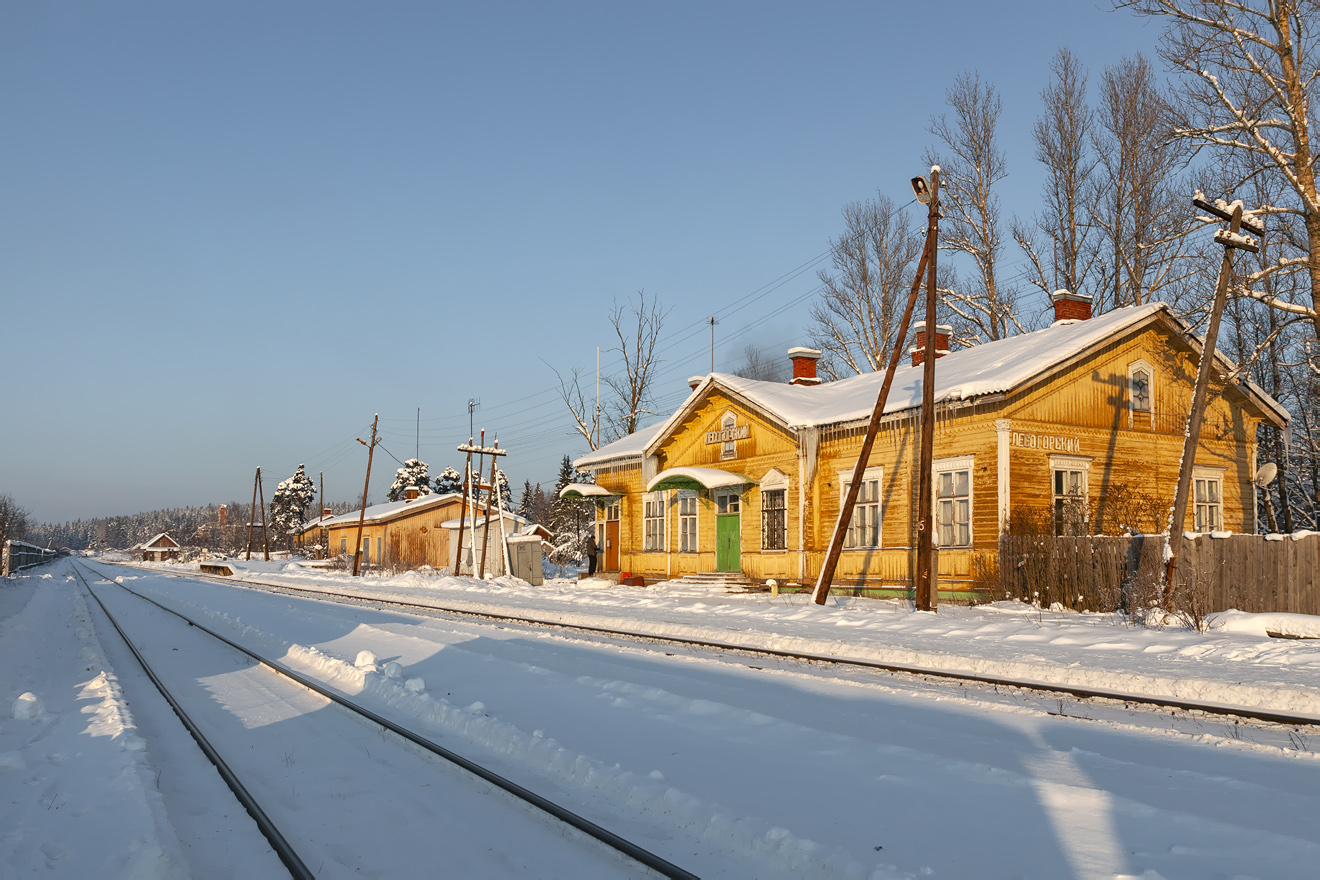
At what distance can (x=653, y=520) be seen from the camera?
32.0 m

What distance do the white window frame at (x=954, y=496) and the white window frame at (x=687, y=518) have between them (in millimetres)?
9240

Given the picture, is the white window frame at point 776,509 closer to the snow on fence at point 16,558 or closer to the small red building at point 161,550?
the snow on fence at point 16,558

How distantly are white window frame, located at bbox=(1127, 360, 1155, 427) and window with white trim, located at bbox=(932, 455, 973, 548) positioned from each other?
15.9ft

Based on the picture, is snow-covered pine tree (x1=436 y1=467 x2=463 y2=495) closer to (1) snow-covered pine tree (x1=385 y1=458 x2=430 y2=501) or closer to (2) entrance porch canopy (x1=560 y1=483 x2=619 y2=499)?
(1) snow-covered pine tree (x1=385 y1=458 x2=430 y2=501)

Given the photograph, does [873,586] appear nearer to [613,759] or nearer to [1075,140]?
[613,759]

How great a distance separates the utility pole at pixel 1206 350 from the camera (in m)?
15.8

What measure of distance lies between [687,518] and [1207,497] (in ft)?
48.0

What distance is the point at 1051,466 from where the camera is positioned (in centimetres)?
2094

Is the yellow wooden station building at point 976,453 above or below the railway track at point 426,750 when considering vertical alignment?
above

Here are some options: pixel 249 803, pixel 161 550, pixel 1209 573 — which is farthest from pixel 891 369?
pixel 161 550

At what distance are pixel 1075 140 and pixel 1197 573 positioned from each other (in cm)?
2722

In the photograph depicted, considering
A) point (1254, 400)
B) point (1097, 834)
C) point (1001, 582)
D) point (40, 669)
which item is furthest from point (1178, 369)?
point (40, 669)

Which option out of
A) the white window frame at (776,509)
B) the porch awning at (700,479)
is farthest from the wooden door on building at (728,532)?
the white window frame at (776,509)

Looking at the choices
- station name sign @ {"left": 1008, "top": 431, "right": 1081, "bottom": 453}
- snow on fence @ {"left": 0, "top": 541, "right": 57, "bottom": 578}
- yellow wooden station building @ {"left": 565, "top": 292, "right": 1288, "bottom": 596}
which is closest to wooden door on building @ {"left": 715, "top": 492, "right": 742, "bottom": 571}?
yellow wooden station building @ {"left": 565, "top": 292, "right": 1288, "bottom": 596}
